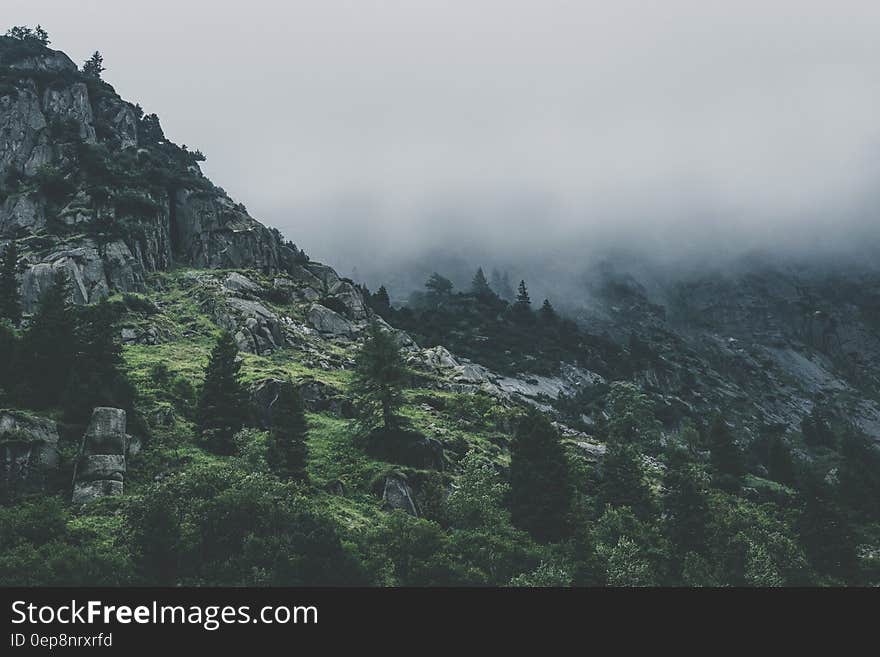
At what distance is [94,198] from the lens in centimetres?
12150

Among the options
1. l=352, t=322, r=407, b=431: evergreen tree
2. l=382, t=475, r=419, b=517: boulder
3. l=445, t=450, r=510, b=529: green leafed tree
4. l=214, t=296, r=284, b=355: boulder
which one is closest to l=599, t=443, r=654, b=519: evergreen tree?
l=445, t=450, r=510, b=529: green leafed tree

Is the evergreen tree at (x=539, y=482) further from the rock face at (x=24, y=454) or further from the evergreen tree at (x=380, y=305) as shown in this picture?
the evergreen tree at (x=380, y=305)

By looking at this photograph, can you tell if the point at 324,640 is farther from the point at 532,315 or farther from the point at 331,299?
Result: the point at 532,315

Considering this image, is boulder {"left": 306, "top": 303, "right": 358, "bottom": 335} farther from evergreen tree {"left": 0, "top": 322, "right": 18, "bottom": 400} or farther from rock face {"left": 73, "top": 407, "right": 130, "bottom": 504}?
rock face {"left": 73, "top": 407, "right": 130, "bottom": 504}

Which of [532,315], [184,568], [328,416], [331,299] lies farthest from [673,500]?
[532,315]

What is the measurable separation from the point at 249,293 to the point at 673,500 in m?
82.0

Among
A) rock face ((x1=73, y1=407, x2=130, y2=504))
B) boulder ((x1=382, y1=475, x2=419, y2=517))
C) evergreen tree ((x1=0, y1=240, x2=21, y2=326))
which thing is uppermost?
evergreen tree ((x1=0, y1=240, x2=21, y2=326))

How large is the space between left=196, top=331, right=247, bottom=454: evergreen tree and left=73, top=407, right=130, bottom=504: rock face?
26.1ft

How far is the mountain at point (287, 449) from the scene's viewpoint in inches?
1719

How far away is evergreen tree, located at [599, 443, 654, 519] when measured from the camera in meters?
67.1

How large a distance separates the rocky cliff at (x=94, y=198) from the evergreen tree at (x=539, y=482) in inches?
2816

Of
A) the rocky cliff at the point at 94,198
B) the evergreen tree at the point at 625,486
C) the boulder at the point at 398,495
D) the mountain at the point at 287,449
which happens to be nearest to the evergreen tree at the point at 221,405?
the mountain at the point at 287,449

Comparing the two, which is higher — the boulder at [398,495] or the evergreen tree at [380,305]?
the evergreen tree at [380,305]

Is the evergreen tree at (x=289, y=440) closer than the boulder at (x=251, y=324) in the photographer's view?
Yes
